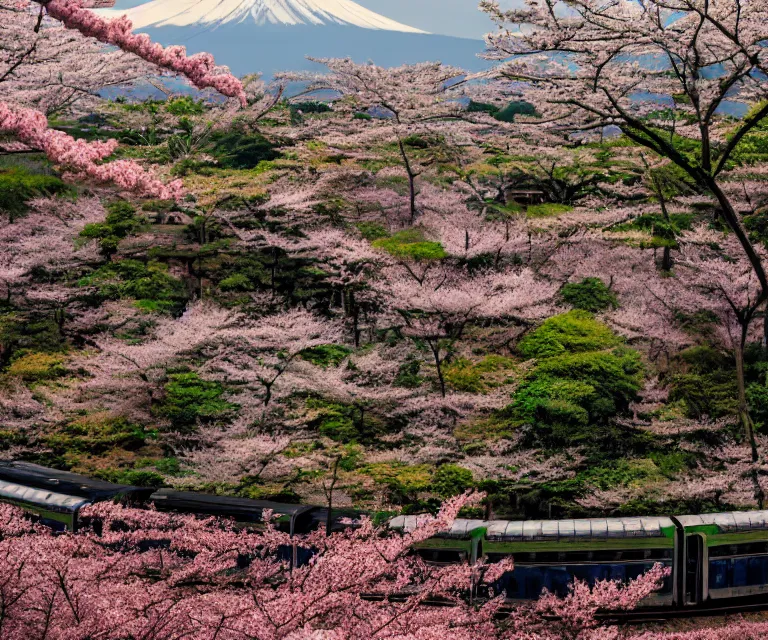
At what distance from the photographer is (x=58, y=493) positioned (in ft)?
53.8

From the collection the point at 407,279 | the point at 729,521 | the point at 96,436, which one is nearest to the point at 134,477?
the point at 96,436

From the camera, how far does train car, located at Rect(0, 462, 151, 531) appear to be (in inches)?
626

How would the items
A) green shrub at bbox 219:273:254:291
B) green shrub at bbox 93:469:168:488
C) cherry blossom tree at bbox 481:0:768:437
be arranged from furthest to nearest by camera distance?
green shrub at bbox 219:273:254:291
green shrub at bbox 93:469:168:488
cherry blossom tree at bbox 481:0:768:437

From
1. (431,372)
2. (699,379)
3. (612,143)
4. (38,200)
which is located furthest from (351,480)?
(612,143)

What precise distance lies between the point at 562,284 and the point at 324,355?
752cm

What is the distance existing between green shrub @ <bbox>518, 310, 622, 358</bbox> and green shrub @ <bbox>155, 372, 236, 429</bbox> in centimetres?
711

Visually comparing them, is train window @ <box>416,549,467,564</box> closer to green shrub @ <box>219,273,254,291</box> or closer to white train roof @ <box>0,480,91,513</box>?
white train roof @ <box>0,480,91,513</box>

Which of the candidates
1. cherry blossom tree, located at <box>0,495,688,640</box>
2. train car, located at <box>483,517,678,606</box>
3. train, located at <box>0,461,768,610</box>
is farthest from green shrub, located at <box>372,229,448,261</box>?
cherry blossom tree, located at <box>0,495,688,640</box>

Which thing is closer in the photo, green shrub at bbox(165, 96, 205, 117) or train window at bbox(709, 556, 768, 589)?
train window at bbox(709, 556, 768, 589)

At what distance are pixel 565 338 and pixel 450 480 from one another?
545 cm

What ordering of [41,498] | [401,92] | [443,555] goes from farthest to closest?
[401,92] → [41,498] → [443,555]

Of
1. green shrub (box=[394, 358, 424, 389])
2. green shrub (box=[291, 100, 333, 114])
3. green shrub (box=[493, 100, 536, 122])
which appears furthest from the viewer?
green shrub (box=[291, 100, 333, 114])

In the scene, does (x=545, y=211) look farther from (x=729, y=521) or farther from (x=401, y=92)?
(x=729, y=521)

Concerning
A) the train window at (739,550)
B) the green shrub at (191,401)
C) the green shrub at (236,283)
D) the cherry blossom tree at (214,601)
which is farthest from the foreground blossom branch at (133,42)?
the green shrub at (236,283)
